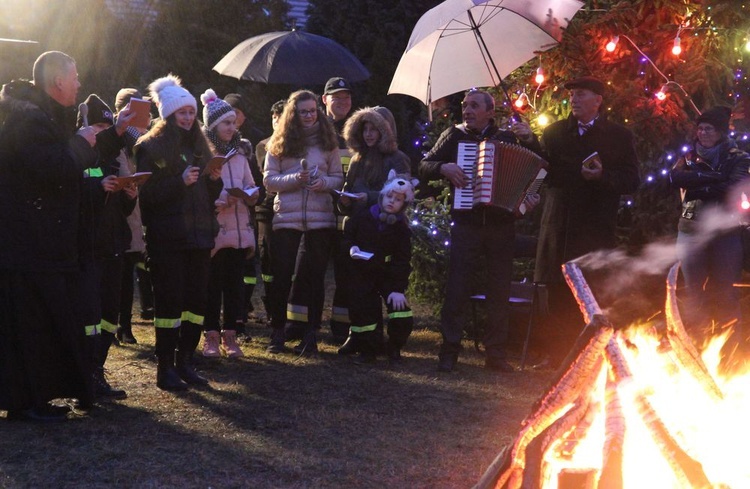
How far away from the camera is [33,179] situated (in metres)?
6.10

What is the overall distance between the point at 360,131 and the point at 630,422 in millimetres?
5600

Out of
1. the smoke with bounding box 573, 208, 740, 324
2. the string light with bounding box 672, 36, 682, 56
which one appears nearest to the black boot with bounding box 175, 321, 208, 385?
the smoke with bounding box 573, 208, 740, 324

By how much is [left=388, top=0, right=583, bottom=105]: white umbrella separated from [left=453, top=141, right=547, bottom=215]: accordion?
2.44ft

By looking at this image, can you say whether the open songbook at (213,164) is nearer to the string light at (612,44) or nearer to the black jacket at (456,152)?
the black jacket at (456,152)

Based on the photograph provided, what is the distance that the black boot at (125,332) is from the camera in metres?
9.44

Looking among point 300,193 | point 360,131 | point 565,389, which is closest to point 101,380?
point 300,193

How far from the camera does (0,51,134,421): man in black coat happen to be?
20.0 feet

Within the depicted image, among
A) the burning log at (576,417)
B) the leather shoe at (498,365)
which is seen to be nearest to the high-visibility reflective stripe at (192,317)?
the leather shoe at (498,365)

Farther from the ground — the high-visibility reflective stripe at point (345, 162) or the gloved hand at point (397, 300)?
the high-visibility reflective stripe at point (345, 162)

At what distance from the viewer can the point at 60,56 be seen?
20.5ft

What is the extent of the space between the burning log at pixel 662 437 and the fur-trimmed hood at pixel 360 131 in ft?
17.5

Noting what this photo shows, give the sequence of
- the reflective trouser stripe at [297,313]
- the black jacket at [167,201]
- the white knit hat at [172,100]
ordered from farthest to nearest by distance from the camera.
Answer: the reflective trouser stripe at [297,313] < the white knit hat at [172,100] < the black jacket at [167,201]

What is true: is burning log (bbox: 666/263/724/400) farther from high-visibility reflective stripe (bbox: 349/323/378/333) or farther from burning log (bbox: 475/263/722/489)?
high-visibility reflective stripe (bbox: 349/323/378/333)

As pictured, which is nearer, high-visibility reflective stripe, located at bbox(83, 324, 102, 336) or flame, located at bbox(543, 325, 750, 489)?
flame, located at bbox(543, 325, 750, 489)
